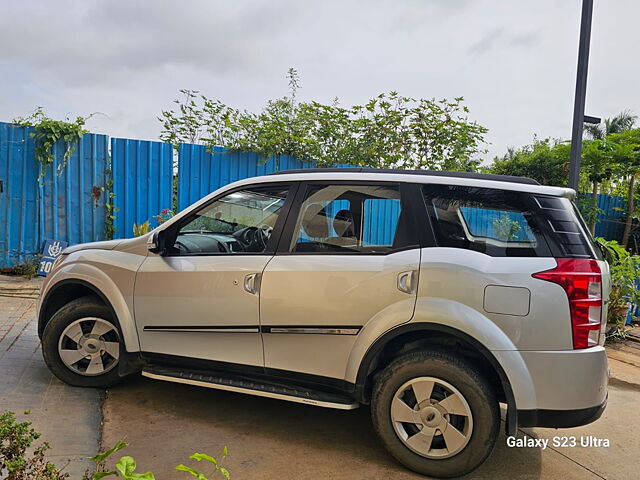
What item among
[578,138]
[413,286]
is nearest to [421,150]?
[578,138]

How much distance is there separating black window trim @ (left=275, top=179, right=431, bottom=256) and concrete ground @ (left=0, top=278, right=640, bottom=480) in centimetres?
127

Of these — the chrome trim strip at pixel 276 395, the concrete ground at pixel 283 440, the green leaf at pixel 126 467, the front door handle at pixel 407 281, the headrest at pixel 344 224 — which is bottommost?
the concrete ground at pixel 283 440

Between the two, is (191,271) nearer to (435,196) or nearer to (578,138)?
(435,196)

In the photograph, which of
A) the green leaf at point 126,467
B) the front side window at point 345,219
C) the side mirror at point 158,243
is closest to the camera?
the green leaf at point 126,467

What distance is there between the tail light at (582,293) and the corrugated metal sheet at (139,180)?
6150 mm

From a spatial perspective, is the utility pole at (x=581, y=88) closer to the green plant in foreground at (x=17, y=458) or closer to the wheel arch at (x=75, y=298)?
the wheel arch at (x=75, y=298)

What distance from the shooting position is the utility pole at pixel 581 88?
5219 millimetres

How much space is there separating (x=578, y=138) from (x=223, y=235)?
3.99 meters

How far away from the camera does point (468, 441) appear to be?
280cm

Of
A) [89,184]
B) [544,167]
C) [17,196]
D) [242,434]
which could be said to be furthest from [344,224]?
[544,167]

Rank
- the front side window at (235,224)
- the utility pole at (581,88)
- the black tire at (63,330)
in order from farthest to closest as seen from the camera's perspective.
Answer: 1. the utility pole at (581,88)
2. the black tire at (63,330)
3. the front side window at (235,224)

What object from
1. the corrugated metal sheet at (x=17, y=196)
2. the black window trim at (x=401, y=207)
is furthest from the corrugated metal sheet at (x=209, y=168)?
the black window trim at (x=401, y=207)

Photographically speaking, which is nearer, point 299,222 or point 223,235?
point 299,222

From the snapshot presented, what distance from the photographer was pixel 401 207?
317cm
